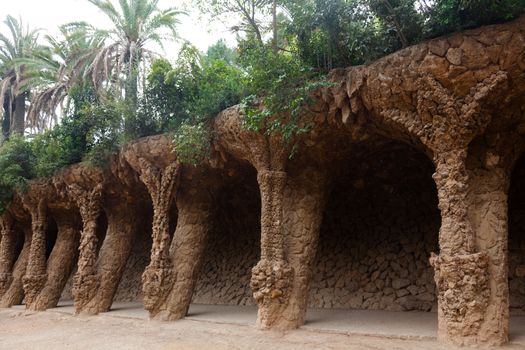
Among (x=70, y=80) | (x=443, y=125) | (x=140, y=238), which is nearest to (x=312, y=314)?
(x=443, y=125)

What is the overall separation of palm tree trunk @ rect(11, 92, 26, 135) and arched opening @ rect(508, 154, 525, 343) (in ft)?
59.0

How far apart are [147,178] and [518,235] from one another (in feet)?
24.0

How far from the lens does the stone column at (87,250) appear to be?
1142 centimetres

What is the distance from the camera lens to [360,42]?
6973 millimetres

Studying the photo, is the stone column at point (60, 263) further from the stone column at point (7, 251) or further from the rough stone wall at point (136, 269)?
the stone column at point (7, 251)

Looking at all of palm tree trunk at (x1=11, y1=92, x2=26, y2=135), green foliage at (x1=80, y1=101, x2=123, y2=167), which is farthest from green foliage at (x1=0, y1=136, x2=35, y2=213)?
palm tree trunk at (x1=11, y1=92, x2=26, y2=135)

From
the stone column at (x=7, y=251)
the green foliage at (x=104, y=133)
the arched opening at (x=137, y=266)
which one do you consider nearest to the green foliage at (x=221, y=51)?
the arched opening at (x=137, y=266)

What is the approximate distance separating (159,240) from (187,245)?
60 cm

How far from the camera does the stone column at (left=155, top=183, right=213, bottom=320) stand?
9.70 meters

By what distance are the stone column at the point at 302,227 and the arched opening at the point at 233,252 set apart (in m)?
2.93

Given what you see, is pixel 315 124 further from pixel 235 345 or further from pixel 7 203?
pixel 7 203

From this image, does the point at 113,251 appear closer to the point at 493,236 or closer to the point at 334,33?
the point at 334,33

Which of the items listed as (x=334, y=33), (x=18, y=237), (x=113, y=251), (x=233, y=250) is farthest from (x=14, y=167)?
(x=334, y=33)

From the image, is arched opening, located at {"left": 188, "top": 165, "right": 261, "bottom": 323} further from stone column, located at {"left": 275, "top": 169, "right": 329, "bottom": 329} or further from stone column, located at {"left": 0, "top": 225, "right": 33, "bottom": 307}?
stone column, located at {"left": 0, "top": 225, "right": 33, "bottom": 307}
